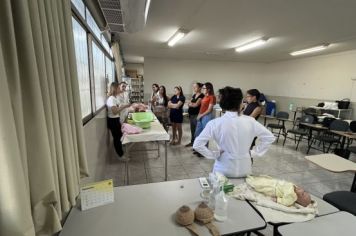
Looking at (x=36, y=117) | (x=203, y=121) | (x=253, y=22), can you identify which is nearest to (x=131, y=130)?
(x=203, y=121)

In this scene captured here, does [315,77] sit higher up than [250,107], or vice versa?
[315,77]

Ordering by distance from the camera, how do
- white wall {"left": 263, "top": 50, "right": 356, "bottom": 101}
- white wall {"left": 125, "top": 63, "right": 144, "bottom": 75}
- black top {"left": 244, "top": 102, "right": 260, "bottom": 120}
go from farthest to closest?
white wall {"left": 125, "top": 63, "right": 144, "bottom": 75}
white wall {"left": 263, "top": 50, "right": 356, "bottom": 101}
black top {"left": 244, "top": 102, "right": 260, "bottom": 120}

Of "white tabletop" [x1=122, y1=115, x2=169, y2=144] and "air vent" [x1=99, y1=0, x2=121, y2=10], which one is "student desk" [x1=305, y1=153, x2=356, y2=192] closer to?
"white tabletop" [x1=122, y1=115, x2=169, y2=144]

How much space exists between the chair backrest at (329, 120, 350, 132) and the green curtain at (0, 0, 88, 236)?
559 centimetres

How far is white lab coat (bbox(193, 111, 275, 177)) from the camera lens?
67.4 inches

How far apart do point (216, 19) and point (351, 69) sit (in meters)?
5.55

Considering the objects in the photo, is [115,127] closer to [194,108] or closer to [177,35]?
[194,108]

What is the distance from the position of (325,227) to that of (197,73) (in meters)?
8.30

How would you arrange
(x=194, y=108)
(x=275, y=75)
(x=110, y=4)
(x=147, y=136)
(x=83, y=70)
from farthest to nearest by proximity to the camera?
(x=275, y=75), (x=194, y=108), (x=147, y=136), (x=83, y=70), (x=110, y=4)

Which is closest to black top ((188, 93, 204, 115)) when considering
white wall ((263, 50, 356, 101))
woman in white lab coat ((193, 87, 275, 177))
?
woman in white lab coat ((193, 87, 275, 177))

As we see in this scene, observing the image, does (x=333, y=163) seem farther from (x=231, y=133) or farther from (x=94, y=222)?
(x=94, y=222)

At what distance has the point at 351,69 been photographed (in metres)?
6.12

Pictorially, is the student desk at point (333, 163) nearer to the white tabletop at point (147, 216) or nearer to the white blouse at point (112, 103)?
the white tabletop at point (147, 216)

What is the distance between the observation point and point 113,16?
8.82 feet
